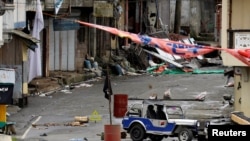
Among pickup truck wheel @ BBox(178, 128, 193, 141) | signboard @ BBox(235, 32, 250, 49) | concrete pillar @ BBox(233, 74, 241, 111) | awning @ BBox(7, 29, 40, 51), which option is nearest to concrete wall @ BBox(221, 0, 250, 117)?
signboard @ BBox(235, 32, 250, 49)

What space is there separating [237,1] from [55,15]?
1448cm

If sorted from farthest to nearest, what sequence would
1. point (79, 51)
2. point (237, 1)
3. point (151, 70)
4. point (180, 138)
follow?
point (151, 70) → point (79, 51) → point (237, 1) → point (180, 138)

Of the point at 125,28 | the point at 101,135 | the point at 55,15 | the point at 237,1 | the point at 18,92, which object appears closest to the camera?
the point at 101,135

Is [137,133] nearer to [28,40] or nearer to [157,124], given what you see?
[157,124]

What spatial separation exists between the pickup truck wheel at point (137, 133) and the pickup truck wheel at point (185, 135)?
1.20 m

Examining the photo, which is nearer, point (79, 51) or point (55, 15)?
point (55, 15)

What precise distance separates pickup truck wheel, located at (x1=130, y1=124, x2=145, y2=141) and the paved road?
3.05 feet

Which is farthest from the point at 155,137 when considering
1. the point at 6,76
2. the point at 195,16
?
the point at 195,16

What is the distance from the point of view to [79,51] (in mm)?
42312

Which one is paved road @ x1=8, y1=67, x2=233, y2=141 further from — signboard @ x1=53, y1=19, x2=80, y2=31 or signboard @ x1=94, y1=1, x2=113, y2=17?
signboard @ x1=94, y1=1, x2=113, y2=17

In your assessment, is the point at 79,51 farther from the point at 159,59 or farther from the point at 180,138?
the point at 180,138

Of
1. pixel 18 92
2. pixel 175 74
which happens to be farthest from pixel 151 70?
pixel 18 92

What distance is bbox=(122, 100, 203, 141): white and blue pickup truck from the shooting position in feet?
69.8

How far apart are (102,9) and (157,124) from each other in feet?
68.2
